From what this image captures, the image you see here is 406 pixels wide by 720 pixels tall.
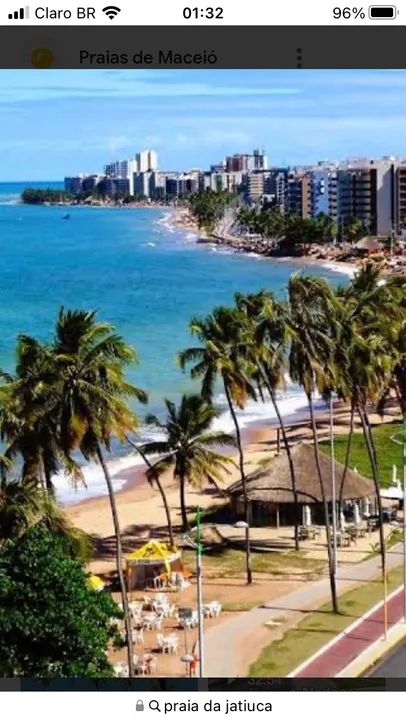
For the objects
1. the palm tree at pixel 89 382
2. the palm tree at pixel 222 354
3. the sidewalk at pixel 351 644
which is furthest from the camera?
the palm tree at pixel 222 354

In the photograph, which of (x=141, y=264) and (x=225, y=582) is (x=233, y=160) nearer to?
(x=141, y=264)

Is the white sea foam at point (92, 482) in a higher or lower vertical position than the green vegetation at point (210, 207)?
lower

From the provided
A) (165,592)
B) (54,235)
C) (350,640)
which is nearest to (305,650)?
(350,640)

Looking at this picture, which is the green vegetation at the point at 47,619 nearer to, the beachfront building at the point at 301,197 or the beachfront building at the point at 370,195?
the beachfront building at the point at 370,195

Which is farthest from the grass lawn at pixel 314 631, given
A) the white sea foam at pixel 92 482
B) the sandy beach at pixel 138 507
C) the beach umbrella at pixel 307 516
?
the white sea foam at pixel 92 482

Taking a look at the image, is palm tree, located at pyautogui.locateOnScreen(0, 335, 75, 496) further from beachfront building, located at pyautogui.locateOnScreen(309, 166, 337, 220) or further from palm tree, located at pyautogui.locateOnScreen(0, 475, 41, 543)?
beachfront building, located at pyautogui.locateOnScreen(309, 166, 337, 220)
